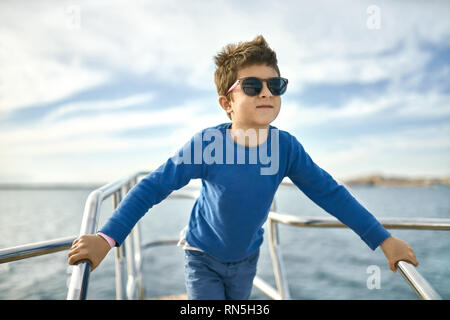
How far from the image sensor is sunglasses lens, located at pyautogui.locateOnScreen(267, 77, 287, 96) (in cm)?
136

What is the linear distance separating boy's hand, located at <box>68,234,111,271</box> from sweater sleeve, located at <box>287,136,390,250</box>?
0.77 metres

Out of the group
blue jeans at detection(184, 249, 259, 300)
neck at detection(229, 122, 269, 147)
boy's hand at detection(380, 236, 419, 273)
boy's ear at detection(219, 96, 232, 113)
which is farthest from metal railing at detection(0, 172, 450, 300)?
boy's ear at detection(219, 96, 232, 113)

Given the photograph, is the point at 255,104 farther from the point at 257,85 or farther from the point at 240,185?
the point at 240,185

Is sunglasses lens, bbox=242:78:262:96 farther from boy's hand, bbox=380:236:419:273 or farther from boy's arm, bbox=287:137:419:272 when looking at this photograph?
boy's hand, bbox=380:236:419:273

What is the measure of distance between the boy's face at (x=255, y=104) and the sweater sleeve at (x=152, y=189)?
19cm

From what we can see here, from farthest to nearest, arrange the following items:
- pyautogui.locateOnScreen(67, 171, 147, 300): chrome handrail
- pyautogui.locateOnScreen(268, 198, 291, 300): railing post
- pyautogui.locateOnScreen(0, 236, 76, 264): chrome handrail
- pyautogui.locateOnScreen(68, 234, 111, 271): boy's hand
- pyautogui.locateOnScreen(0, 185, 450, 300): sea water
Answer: pyautogui.locateOnScreen(0, 185, 450, 300): sea water → pyautogui.locateOnScreen(268, 198, 291, 300): railing post → pyautogui.locateOnScreen(0, 236, 76, 264): chrome handrail → pyautogui.locateOnScreen(68, 234, 111, 271): boy's hand → pyautogui.locateOnScreen(67, 171, 147, 300): chrome handrail

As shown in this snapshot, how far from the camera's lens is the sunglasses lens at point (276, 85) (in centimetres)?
136

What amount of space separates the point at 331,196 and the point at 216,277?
0.57 meters
